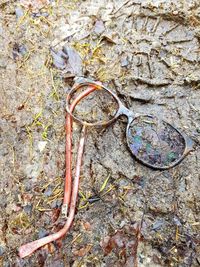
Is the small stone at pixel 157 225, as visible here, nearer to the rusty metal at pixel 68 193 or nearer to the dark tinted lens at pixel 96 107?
the rusty metal at pixel 68 193

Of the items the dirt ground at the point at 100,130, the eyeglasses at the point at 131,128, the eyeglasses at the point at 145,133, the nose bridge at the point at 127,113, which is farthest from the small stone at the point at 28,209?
the nose bridge at the point at 127,113

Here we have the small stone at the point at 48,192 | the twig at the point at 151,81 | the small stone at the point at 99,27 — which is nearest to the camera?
the small stone at the point at 48,192

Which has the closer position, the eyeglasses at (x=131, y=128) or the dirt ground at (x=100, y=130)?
the dirt ground at (x=100, y=130)

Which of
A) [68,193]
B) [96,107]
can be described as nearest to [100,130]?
[96,107]

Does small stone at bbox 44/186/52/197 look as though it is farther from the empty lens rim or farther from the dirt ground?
the empty lens rim

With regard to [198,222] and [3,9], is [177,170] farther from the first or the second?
[3,9]

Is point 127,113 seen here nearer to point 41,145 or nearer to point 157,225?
point 41,145

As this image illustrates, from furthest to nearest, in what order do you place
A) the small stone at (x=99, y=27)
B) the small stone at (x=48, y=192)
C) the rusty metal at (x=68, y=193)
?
1. the small stone at (x=99, y=27)
2. the small stone at (x=48, y=192)
3. the rusty metal at (x=68, y=193)

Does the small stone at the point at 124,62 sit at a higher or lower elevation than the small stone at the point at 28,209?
higher
